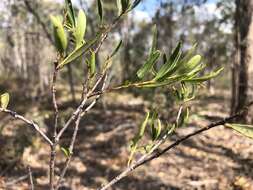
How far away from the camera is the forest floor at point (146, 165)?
7045mm

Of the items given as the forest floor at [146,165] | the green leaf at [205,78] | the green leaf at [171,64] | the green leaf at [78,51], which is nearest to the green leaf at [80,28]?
the green leaf at [78,51]

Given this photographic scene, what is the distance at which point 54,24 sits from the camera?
1.34 meters

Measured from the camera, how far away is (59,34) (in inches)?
55.5

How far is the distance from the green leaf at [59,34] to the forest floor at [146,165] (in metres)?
4.52

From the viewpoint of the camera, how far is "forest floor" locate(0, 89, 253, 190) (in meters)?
7.04

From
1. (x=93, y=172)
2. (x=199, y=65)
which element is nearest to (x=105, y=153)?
(x=93, y=172)

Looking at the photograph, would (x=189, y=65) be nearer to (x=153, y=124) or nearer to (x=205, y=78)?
(x=205, y=78)

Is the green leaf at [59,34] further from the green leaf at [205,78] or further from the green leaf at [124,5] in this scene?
the green leaf at [205,78]

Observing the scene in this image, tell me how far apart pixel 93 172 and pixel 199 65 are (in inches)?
261

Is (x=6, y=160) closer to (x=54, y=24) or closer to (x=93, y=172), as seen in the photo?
(x=93, y=172)

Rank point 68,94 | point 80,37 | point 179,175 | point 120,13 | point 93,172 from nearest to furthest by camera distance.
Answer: point 80,37, point 120,13, point 179,175, point 93,172, point 68,94

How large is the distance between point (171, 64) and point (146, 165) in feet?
21.1

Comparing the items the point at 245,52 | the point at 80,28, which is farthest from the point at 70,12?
the point at 245,52

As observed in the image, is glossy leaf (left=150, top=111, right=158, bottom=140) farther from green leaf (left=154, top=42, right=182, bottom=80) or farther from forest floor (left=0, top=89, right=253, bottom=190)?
forest floor (left=0, top=89, right=253, bottom=190)
